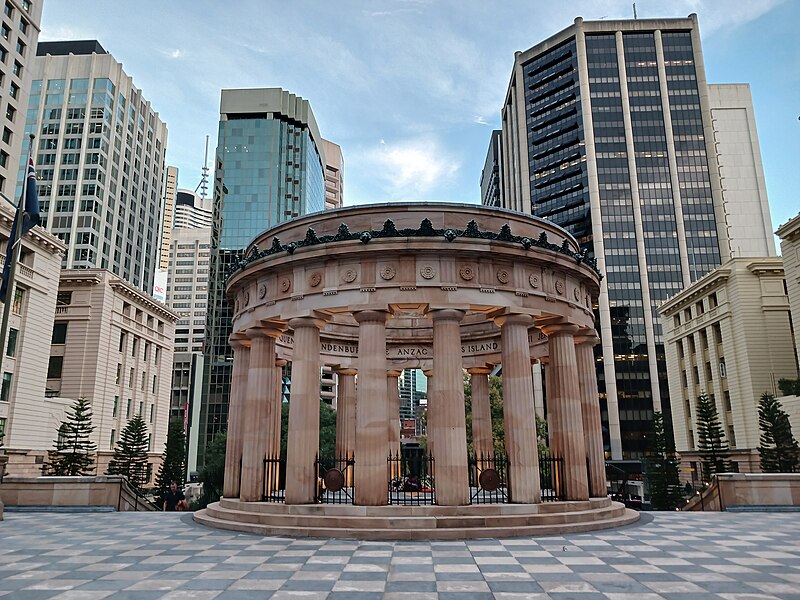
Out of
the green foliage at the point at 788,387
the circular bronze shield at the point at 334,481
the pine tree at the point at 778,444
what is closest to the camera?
the circular bronze shield at the point at 334,481

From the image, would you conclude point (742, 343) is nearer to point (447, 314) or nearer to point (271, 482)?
point (447, 314)

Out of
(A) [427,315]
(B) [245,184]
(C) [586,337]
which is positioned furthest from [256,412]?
(B) [245,184]

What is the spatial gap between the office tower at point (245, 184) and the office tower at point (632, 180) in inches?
2485

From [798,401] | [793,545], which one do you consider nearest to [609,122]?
[798,401]

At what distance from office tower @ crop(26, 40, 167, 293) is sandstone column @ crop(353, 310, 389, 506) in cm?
10366

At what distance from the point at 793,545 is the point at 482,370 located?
21.1 metres

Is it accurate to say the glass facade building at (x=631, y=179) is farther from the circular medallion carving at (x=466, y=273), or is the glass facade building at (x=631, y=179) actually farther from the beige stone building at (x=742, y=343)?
the circular medallion carving at (x=466, y=273)

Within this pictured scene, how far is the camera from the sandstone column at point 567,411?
24.5 metres

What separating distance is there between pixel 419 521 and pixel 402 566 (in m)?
5.44

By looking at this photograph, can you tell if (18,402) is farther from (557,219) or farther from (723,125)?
(723,125)

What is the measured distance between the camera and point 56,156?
11738 centimetres

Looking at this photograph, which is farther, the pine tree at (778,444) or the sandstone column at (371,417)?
the pine tree at (778,444)

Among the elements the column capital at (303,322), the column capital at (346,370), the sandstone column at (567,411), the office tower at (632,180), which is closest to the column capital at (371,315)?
the column capital at (303,322)

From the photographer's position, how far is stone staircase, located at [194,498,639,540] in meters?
20.0
